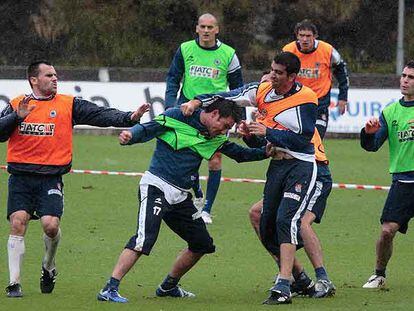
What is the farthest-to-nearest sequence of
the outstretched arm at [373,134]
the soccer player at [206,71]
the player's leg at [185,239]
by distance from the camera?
the soccer player at [206,71]
the outstretched arm at [373,134]
the player's leg at [185,239]

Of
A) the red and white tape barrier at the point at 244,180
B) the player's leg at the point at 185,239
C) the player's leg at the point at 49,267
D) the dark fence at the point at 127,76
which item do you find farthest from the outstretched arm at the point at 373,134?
the dark fence at the point at 127,76

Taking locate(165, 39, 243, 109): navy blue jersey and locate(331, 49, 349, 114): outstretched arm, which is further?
locate(165, 39, 243, 109): navy blue jersey

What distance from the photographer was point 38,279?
11305 mm

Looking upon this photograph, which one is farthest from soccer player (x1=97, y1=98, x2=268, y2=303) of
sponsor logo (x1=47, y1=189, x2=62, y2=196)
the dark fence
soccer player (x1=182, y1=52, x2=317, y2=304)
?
the dark fence

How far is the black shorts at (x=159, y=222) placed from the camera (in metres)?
9.93

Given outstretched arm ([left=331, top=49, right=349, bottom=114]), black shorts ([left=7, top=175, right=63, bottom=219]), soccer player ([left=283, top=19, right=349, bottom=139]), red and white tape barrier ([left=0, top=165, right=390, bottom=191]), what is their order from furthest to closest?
red and white tape barrier ([left=0, top=165, right=390, bottom=191])
outstretched arm ([left=331, top=49, right=349, bottom=114])
soccer player ([left=283, top=19, right=349, bottom=139])
black shorts ([left=7, top=175, right=63, bottom=219])

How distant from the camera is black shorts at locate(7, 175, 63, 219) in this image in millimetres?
10352

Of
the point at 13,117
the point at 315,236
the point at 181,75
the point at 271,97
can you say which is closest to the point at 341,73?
the point at 181,75

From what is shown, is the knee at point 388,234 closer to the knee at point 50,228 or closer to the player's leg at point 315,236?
the player's leg at point 315,236

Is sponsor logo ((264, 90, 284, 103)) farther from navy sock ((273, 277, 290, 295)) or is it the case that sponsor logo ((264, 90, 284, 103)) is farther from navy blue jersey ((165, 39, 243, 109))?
navy blue jersey ((165, 39, 243, 109))

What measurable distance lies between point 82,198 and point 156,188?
7101mm

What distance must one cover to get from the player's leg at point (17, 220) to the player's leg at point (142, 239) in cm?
71

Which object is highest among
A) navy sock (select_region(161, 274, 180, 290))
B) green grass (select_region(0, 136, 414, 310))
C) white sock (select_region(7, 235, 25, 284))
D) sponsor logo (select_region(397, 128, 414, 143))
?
sponsor logo (select_region(397, 128, 414, 143))

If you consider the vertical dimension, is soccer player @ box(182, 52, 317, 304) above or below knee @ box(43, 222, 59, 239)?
above
